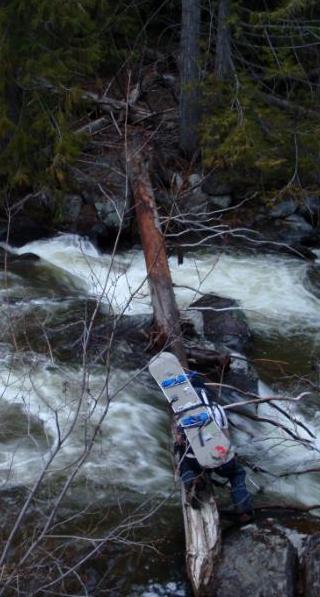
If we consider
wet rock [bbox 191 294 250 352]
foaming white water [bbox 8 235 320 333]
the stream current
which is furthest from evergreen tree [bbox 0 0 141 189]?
wet rock [bbox 191 294 250 352]

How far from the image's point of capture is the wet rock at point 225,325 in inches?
329

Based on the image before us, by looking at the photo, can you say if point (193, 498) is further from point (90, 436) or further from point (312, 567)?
point (90, 436)

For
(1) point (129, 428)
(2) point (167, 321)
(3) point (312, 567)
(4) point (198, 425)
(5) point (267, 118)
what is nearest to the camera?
(3) point (312, 567)

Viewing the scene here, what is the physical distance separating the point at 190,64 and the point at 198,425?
8.42 metres

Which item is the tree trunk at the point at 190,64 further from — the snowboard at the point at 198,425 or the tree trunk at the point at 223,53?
the snowboard at the point at 198,425

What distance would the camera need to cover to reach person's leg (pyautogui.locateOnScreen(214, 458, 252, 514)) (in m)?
5.13

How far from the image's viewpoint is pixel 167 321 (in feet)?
24.4

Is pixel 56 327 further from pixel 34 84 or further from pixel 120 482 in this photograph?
pixel 34 84

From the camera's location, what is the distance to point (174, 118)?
1312 cm

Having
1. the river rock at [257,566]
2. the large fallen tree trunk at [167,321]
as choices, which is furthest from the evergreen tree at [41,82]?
the river rock at [257,566]

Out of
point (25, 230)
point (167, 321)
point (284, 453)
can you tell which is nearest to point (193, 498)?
point (284, 453)

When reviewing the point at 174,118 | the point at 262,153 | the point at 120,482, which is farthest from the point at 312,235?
the point at 120,482

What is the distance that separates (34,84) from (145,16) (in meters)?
5.31

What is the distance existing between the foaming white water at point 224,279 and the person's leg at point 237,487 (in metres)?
4.13
